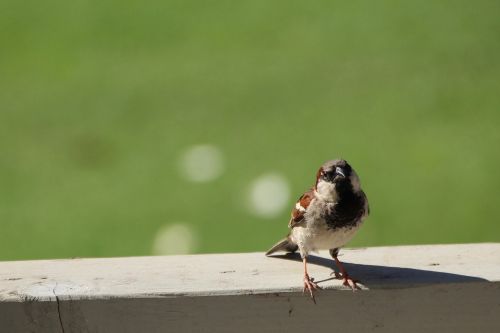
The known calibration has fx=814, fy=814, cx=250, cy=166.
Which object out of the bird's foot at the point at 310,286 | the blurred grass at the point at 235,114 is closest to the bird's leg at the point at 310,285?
the bird's foot at the point at 310,286

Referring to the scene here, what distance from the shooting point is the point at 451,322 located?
150cm

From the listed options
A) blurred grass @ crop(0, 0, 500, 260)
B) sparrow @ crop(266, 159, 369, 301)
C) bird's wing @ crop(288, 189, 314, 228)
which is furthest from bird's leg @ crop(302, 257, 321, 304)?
blurred grass @ crop(0, 0, 500, 260)

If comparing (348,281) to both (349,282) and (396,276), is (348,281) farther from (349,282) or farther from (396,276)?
(396,276)

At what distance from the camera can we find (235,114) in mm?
4902

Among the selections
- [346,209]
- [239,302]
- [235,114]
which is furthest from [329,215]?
[235,114]

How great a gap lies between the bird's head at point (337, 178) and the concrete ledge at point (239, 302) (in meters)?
0.42

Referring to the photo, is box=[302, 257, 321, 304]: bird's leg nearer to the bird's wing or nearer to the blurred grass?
the bird's wing

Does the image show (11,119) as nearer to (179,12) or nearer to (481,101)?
(179,12)

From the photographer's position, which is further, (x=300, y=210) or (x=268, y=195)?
(x=268, y=195)

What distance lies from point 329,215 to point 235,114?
2924 mm

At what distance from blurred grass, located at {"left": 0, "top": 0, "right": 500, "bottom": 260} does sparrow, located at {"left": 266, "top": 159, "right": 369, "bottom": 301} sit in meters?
1.75

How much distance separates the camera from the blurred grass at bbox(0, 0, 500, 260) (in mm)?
4066

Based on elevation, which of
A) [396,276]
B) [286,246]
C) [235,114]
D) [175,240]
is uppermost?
[396,276]

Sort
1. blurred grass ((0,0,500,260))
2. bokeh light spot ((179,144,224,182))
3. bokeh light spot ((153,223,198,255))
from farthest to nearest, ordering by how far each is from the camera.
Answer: bokeh light spot ((179,144,224,182)), blurred grass ((0,0,500,260)), bokeh light spot ((153,223,198,255))
